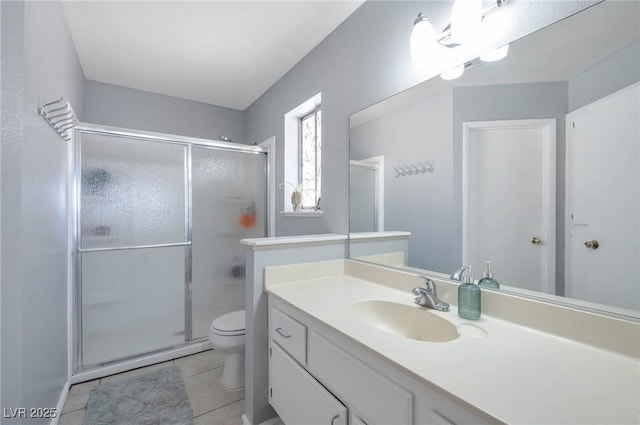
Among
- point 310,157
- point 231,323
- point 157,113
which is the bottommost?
point 231,323

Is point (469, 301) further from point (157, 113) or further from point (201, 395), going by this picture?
point (157, 113)

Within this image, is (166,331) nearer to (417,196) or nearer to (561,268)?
(417,196)

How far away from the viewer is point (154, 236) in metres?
2.27

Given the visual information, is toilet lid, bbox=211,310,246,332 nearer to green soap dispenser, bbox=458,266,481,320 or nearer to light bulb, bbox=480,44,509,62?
green soap dispenser, bbox=458,266,481,320

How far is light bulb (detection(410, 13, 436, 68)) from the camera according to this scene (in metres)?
1.24

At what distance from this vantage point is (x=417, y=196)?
138 centimetres

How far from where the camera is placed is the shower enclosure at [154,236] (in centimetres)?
Answer: 204

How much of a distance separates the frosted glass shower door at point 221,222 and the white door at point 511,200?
6.78 ft

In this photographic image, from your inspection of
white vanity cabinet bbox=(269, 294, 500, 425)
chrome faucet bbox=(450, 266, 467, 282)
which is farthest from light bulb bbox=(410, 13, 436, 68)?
white vanity cabinet bbox=(269, 294, 500, 425)

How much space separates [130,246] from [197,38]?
1698mm

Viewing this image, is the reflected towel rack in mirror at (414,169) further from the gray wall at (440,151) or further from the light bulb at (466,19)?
the light bulb at (466,19)

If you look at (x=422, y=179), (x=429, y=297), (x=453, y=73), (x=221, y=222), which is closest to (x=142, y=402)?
(x=221, y=222)

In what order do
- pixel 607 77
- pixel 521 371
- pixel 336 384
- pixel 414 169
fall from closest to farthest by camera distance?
pixel 521 371, pixel 607 77, pixel 336 384, pixel 414 169

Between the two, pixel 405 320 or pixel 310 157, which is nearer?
pixel 405 320
